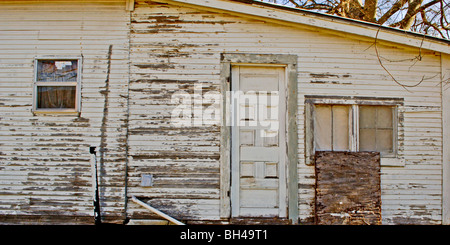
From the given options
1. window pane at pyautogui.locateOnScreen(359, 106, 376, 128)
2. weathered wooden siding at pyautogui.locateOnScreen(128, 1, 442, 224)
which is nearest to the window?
weathered wooden siding at pyautogui.locateOnScreen(128, 1, 442, 224)

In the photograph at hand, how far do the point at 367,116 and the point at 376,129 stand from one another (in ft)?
0.84

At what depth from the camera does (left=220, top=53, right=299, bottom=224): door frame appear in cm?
529

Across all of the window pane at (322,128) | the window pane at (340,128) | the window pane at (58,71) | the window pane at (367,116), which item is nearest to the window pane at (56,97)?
the window pane at (58,71)

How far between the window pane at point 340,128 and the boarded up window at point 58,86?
4128mm

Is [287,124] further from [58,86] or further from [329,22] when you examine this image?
[58,86]

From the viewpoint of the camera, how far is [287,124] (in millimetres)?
5383

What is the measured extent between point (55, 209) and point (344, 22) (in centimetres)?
526

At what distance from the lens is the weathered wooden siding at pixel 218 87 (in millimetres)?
5340

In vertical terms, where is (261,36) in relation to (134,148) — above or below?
above

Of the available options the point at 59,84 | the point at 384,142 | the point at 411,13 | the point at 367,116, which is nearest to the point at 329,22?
the point at 367,116
